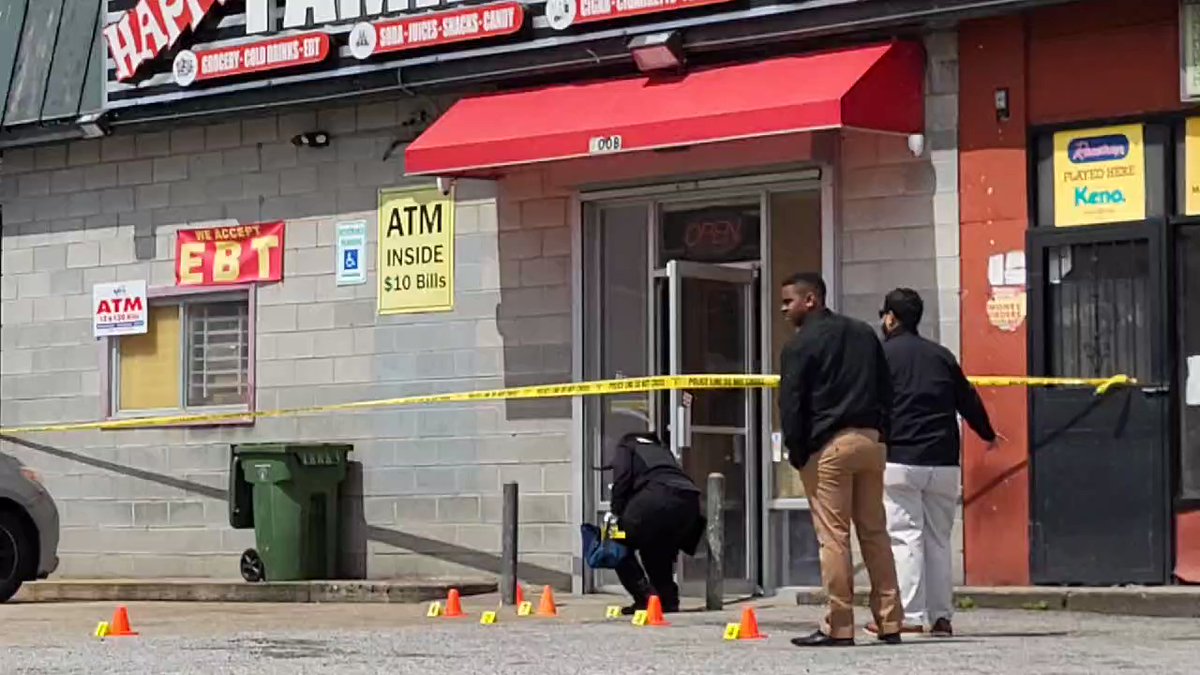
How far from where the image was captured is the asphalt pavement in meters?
10.5

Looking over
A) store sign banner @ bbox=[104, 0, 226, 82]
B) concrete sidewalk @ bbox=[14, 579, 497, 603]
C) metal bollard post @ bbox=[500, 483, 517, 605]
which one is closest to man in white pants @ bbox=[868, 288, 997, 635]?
metal bollard post @ bbox=[500, 483, 517, 605]

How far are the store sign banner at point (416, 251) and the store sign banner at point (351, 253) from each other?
0.60 feet

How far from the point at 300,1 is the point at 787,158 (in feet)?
14.7

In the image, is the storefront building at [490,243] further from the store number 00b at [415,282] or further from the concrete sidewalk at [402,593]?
the concrete sidewalk at [402,593]

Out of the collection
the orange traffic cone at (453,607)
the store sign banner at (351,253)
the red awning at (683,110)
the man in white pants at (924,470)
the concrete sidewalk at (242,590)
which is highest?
the red awning at (683,110)

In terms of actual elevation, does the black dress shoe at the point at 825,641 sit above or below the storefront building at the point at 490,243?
below

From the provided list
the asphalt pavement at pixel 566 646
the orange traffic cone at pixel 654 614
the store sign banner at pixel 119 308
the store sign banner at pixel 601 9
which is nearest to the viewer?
the asphalt pavement at pixel 566 646

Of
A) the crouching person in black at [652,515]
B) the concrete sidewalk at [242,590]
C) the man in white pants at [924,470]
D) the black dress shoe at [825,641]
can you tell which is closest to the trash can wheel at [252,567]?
the concrete sidewalk at [242,590]

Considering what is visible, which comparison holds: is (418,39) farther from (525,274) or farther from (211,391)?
(211,391)

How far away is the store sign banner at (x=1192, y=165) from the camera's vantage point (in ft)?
48.4

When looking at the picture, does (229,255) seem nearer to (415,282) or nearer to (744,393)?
(415,282)

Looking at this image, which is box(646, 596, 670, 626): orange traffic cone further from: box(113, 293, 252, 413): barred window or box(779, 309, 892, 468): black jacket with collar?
box(113, 293, 252, 413): barred window

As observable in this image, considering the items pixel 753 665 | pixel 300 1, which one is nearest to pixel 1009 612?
pixel 753 665

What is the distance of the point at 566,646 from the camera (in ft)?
39.0
